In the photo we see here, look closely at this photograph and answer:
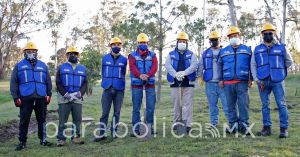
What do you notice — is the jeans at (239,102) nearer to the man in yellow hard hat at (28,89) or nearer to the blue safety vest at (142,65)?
the blue safety vest at (142,65)

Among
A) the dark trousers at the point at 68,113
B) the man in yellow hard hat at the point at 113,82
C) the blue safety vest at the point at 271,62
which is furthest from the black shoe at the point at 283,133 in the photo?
the dark trousers at the point at 68,113

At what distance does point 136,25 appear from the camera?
66.1 ft

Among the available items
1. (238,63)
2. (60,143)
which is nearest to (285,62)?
(238,63)

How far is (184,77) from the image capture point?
29.1 ft

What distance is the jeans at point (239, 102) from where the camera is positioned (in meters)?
8.27

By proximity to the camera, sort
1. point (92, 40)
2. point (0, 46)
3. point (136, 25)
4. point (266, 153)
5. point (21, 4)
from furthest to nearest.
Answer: point (92, 40) < point (0, 46) < point (21, 4) < point (136, 25) < point (266, 153)

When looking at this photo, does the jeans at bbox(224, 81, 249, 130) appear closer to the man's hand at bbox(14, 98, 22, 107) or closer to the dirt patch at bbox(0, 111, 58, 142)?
the man's hand at bbox(14, 98, 22, 107)

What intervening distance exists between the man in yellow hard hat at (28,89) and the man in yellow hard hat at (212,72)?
363 centimetres

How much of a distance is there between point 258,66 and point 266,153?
2.11 metres

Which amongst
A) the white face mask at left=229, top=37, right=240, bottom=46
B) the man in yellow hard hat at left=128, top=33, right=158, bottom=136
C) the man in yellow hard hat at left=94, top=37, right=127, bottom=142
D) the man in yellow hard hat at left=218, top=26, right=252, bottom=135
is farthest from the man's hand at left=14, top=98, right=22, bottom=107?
the white face mask at left=229, top=37, right=240, bottom=46

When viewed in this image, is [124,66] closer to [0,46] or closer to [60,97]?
[60,97]

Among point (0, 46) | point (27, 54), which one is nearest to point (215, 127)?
point (27, 54)

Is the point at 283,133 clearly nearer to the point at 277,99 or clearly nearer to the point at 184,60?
the point at 277,99

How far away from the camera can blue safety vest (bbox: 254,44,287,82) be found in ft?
26.1
